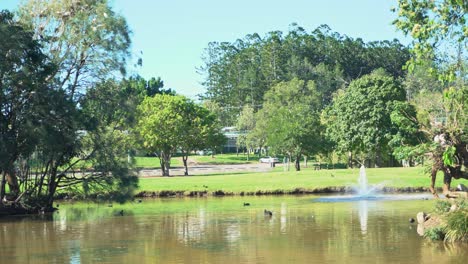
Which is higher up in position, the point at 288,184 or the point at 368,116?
the point at 368,116

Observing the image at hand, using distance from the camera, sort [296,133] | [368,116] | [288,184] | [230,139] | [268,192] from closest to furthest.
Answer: [268,192], [288,184], [368,116], [296,133], [230,139]

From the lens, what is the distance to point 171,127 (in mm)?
84438

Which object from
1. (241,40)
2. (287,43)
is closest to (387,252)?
(287,43)

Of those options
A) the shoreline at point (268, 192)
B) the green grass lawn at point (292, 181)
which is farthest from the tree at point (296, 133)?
the shoreline at point (268, 192)

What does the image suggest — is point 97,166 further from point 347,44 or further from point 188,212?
point 347,44

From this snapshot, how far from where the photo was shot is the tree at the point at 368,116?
238ft

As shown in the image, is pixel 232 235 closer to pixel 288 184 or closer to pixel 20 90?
pixel 20 90

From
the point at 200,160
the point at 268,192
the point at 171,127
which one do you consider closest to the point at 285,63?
the point at 200,160

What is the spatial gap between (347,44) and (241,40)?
27.7 m

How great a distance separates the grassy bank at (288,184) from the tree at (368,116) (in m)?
Answer: 8.58

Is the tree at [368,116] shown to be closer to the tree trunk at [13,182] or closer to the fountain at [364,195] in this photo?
the fountain at [364,195]

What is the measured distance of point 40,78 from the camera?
42.3 m

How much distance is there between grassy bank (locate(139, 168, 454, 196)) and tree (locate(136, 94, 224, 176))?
1911 cm

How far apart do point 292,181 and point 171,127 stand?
27.4m
